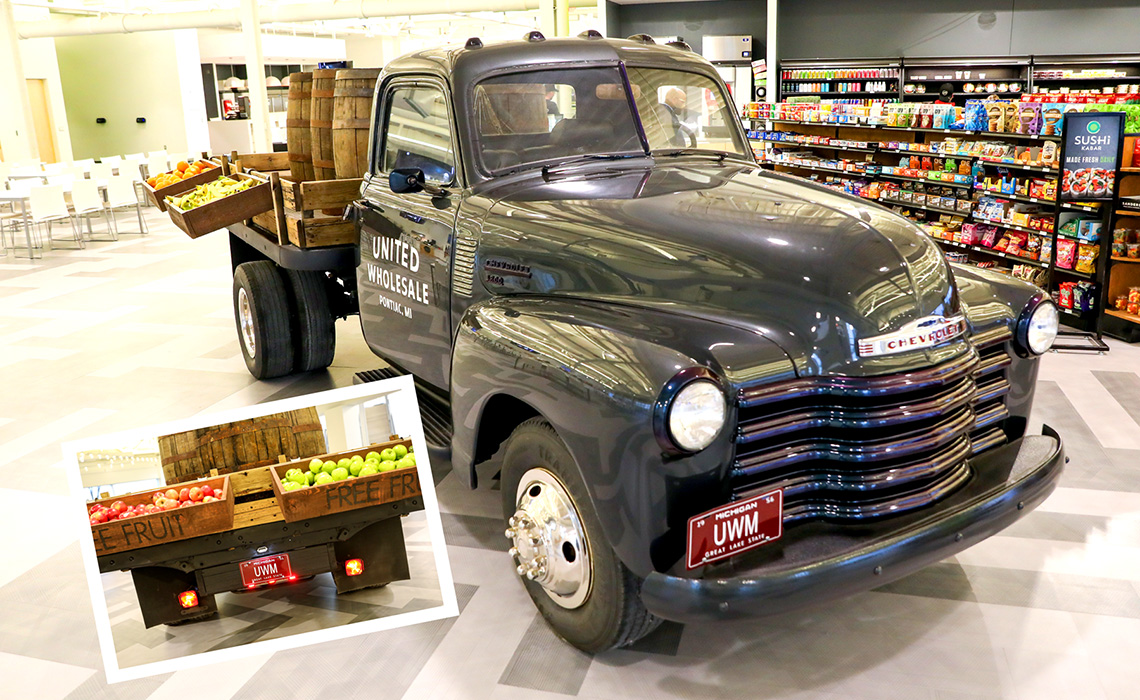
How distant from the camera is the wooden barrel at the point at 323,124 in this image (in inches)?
183

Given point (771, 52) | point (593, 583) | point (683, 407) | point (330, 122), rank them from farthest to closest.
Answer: point (771, 52)
point (330, 122)
point (593, 583)
point (683, 407)

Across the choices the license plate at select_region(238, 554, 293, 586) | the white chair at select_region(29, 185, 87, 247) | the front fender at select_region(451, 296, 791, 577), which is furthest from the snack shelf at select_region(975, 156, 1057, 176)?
the white chair at select_region(29, 185, 87, 247)

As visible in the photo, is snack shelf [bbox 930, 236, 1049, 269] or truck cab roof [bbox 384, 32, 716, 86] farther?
snack shelf [bbox 930, 236, 1049, 269]

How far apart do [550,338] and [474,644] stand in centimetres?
100

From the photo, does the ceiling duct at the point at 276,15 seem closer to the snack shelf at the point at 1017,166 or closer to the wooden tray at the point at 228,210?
the snack shelf at the point at 1017,166

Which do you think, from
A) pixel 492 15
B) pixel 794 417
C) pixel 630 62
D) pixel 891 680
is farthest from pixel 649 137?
pixel 492 15

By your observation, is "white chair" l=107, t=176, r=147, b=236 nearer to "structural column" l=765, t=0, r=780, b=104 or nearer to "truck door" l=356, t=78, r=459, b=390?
"structural column" l=765, t=0, r=780, b=104

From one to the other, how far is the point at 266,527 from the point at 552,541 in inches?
38.3

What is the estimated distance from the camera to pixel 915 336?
2420 mm

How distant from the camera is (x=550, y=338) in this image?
2.51 metres

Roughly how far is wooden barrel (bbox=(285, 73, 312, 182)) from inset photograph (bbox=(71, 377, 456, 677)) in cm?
240

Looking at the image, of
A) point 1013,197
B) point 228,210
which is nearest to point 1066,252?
point 1013,197

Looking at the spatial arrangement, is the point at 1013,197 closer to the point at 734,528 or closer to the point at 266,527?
the point at 734,528

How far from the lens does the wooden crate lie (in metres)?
4.25
